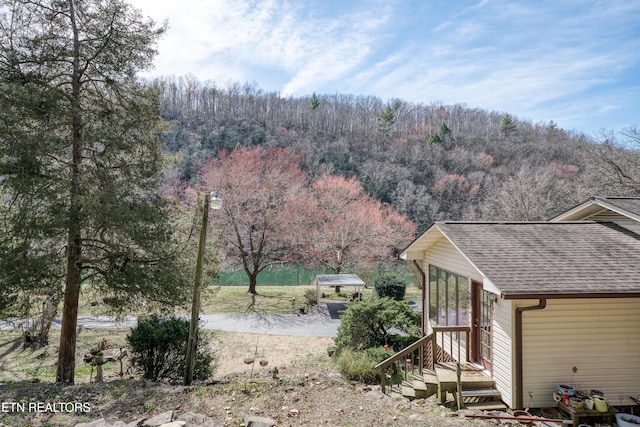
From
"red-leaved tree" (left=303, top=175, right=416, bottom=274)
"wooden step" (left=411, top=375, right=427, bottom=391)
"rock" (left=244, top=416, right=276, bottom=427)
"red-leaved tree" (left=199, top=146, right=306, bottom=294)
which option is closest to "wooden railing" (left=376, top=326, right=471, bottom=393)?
"wooden step" (left=411, top=375, right=427, bottom=391)

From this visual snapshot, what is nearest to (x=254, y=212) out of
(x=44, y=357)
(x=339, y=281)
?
(x=339, y=281)

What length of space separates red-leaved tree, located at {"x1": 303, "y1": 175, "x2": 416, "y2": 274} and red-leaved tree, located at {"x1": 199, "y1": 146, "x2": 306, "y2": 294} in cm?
168

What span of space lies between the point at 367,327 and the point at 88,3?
10.4m

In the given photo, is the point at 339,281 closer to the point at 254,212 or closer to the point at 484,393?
the point at 254,212

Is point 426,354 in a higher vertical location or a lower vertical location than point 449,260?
lower

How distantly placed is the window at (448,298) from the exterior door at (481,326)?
0.21m

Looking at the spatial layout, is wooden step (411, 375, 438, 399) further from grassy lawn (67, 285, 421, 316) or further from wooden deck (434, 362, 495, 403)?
grassy lawn (67, 285, 421, 316)

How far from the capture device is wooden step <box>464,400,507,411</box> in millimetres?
6469

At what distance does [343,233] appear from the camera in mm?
24688

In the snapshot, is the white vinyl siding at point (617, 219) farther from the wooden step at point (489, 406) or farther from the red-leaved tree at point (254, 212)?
the red-leaved tree at point (254, 212)

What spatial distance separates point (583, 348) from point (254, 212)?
1925 cm

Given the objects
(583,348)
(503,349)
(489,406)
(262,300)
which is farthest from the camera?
(262,300)

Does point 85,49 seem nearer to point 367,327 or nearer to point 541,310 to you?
point 367,327

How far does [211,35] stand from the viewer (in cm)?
1097
